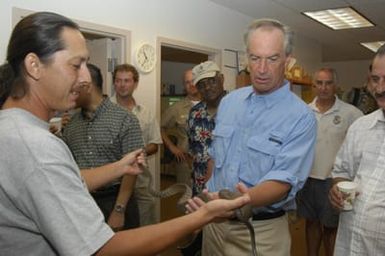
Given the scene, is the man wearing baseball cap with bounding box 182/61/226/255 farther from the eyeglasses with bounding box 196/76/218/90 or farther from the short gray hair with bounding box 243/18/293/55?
the short gray hair with bounding box 243/18/293/55

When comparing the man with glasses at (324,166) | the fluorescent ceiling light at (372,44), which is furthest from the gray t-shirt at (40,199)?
the fluorescent ceiling light at (372,44)

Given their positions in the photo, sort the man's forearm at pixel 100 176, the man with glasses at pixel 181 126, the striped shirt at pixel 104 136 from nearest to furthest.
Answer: the man's forearm at pixel 100 176, the striped shirt at pixel 104 136, the man with glasses at pixel 181 126

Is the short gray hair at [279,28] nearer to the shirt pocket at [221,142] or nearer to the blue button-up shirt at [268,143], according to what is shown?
the blue button-up shirt at [268,143]

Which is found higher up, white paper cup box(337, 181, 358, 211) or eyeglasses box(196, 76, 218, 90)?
eyeglasses box(196, 76, 218, 90)

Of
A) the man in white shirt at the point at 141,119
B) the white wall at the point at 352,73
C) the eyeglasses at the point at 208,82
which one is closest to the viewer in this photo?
the eyeglasses at the point at 208,82

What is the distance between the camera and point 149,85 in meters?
3.59

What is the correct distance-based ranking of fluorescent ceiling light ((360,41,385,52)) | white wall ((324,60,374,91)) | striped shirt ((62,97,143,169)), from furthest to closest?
white wall ((324,60,374,91)) → fluorescent ceiling light ((360,41,385,52)) → striped shirt ((62,97,143,169))

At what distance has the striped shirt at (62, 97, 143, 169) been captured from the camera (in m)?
2.16

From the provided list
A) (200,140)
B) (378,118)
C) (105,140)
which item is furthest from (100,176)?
(200,140)

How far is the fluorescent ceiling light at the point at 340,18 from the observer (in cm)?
473

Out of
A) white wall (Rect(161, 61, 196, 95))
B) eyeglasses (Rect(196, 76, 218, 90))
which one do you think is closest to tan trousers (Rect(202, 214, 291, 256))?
eyeglasses (Rect(196, 76, 218, 90))

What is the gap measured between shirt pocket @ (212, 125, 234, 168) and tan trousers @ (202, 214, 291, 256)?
0.27 m

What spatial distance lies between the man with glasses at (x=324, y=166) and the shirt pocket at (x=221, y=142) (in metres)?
1.85

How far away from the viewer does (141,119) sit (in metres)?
3.31
